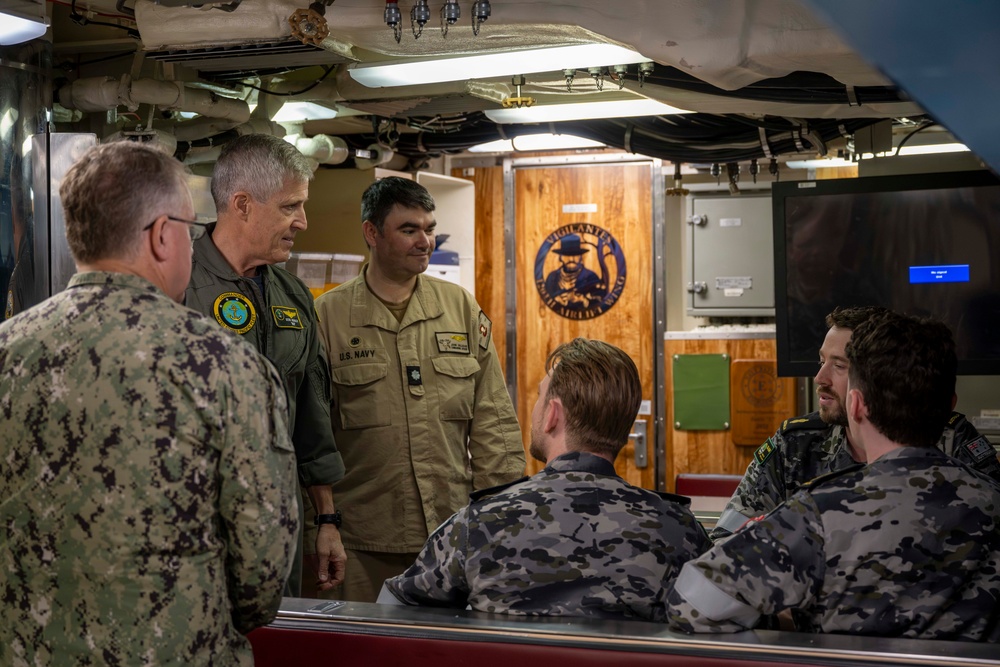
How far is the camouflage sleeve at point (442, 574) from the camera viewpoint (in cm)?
199

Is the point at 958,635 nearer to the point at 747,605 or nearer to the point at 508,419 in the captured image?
the point at 747,605

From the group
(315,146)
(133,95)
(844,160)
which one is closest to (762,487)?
(133,95)

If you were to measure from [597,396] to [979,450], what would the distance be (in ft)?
4.22

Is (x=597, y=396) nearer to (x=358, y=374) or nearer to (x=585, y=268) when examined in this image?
(x=358, y=374)

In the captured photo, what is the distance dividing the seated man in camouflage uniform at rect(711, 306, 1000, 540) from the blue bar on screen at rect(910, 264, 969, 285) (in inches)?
32.5

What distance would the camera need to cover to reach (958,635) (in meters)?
1.86

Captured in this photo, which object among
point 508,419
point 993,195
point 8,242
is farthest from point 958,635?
point 8,242

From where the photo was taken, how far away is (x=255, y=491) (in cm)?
156

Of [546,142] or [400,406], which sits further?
[546,142]

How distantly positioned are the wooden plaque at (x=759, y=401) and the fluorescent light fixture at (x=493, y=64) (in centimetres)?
301

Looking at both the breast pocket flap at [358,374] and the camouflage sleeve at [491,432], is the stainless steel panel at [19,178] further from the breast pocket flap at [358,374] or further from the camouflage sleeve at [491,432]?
the camouflage sleeve at [491,432]

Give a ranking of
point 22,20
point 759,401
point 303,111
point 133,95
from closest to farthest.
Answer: point 22,20
point 133,95
point 303,111
point 759,401

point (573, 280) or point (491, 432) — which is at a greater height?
point (573, 280)

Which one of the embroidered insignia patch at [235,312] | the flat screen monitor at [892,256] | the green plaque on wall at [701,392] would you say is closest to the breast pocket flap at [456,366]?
the embroidered insignia patch at [235,312]
